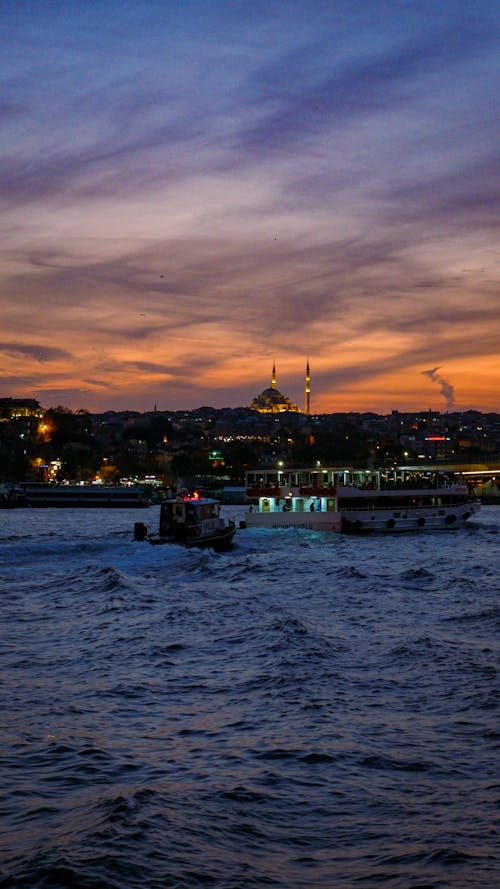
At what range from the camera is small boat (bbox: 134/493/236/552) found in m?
53.6

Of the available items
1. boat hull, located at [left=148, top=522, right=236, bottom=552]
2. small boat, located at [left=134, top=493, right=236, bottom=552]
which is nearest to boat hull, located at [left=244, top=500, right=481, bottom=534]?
boat hull, located at [left=148, top=522, right=236, bottom=552]

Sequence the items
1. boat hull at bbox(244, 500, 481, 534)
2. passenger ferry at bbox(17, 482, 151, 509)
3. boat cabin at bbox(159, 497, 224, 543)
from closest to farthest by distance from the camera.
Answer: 1. boat cabin at bbox(159, 497, 224, 543)
2. boat hull at bbox(244, 500, 481, 534)
3. passenger ferry at bbox(17, 482, 151, 509)

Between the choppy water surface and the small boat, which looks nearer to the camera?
the choppy water surface

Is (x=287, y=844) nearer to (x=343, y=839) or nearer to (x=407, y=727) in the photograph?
(x=343, y=839)

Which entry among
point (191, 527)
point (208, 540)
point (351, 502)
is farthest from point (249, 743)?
point (351, 502)

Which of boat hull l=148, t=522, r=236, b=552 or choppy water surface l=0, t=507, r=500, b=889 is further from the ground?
boat hull l=148, t=522, r=236, b=552

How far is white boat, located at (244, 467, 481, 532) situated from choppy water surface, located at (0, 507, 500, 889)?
33874 mm

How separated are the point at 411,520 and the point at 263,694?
52.8m

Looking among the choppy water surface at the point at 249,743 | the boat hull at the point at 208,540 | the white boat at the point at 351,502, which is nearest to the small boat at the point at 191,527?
the boat hull at the point at 208,540

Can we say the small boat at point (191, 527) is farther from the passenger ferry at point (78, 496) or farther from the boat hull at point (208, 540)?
the passenger ferry at point (78, 496)

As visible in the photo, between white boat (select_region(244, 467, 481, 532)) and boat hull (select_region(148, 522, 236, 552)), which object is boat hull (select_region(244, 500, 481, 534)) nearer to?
white boat (select_region(244, 467, 481, 532))

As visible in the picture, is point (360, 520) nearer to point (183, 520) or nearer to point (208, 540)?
point (208, 540)

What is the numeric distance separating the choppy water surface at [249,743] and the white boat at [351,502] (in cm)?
3387

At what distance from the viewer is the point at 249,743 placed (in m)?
15.3
